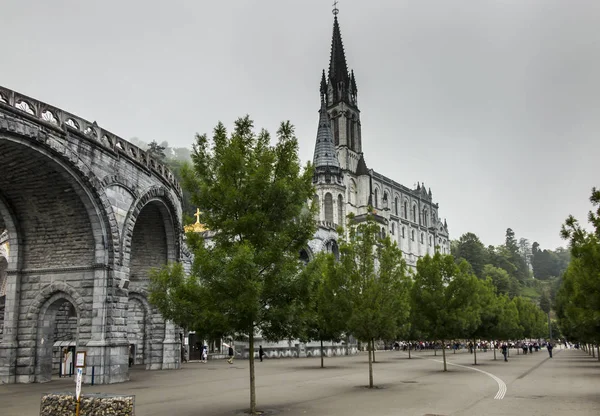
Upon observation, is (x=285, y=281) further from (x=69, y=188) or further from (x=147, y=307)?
(x=147, y=307)

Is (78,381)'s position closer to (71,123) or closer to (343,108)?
(71,123)

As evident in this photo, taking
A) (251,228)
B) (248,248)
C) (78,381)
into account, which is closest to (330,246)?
(251,228)

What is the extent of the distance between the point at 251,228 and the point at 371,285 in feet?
26.0

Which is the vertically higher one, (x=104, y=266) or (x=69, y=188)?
(x=69, y=188)

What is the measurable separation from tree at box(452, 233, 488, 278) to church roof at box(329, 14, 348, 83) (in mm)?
60222

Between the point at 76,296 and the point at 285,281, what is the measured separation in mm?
12147

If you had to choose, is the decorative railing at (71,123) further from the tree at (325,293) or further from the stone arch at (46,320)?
the tree at (325,293)

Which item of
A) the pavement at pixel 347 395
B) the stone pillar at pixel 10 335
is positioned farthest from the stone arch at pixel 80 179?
the pavement at pixel 347 395

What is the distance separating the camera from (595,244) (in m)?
16.1

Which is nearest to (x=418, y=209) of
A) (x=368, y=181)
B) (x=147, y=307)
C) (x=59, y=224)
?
(x=368, y=181)

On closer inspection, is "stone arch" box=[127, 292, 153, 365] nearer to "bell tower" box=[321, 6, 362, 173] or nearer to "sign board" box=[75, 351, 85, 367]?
"sign board" box=[75, 351, 85, 367]

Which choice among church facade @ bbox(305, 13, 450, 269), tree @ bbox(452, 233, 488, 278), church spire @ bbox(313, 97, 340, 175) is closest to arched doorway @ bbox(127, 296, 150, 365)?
church facade @ bbox(305, 13, 450, 269)

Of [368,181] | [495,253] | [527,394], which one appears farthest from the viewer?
[495,253]

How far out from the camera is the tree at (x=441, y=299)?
2650 centimetres
